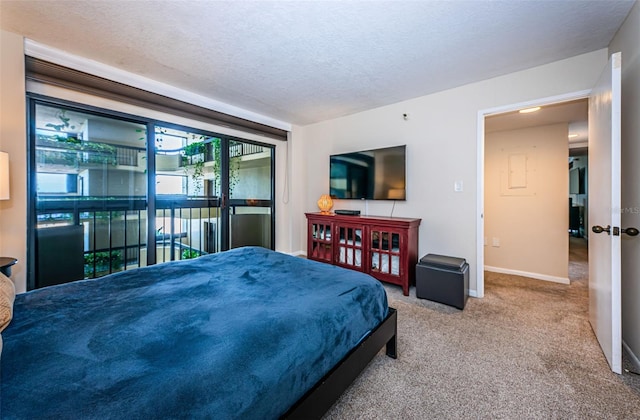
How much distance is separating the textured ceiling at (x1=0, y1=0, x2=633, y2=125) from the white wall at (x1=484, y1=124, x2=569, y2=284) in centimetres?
154

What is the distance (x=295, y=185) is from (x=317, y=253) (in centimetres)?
141

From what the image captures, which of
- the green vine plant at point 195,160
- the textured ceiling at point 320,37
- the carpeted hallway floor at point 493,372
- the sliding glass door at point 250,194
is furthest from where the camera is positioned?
the sliding glass door at point 250,194

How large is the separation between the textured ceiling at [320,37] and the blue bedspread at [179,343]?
182cm

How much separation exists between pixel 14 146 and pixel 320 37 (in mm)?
2628

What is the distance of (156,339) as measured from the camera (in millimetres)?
953

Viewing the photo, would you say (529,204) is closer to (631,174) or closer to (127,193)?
(631,174)

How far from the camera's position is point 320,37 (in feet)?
6.75

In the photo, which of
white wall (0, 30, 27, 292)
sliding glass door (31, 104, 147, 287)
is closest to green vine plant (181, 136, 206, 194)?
sliding glass door (31, 104, 147, 287)

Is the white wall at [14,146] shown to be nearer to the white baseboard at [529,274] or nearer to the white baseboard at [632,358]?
Answer: the white baseboard at [632,358]

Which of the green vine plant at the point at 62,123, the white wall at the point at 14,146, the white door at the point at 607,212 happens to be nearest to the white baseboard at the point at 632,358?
the white door at the point at 607,212

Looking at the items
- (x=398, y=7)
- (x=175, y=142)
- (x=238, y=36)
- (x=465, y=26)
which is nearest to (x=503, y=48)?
(x=465, y=26)

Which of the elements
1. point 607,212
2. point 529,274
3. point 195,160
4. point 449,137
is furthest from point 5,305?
point 529,274

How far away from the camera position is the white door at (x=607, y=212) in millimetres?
1589

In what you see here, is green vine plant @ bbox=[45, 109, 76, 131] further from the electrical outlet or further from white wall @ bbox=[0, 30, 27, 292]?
the electrical outlet
